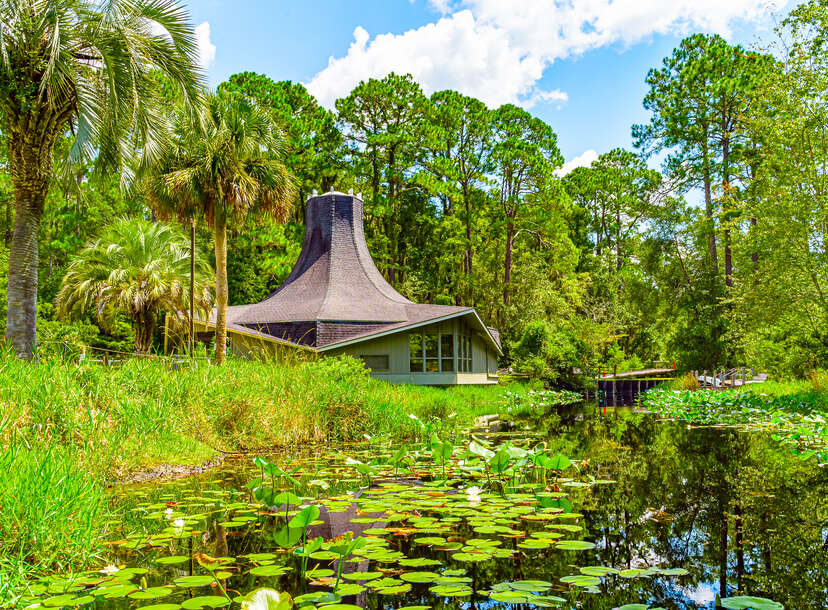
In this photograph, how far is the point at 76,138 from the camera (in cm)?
979

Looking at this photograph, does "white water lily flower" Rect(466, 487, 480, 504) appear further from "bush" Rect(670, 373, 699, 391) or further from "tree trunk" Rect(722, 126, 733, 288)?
"tree trunk" Rect(722, 126, 733, 288)

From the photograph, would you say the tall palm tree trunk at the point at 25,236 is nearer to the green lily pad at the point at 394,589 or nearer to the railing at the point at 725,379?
the green lily pad at the point at 394,589

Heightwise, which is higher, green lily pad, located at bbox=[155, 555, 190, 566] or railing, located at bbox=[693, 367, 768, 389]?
railing, located at bbox=[693, 367, 768, 389]

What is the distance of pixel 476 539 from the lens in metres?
3.55

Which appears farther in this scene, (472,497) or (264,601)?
(472,497)

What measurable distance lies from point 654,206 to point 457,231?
9694mm

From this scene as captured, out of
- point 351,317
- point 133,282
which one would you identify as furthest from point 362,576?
point 133,282

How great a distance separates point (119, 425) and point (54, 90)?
20.9ft

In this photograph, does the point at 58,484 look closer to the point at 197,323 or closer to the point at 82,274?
the point at 197,323

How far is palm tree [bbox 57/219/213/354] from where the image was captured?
19.5 meters

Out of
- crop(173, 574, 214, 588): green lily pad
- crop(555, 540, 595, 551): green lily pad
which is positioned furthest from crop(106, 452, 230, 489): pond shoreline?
crop(555, 540, 595, 551): green lily pad

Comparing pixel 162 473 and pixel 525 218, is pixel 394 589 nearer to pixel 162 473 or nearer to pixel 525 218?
pixel 162 473

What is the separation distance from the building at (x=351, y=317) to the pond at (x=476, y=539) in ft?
46.5

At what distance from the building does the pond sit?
46.5 ft
